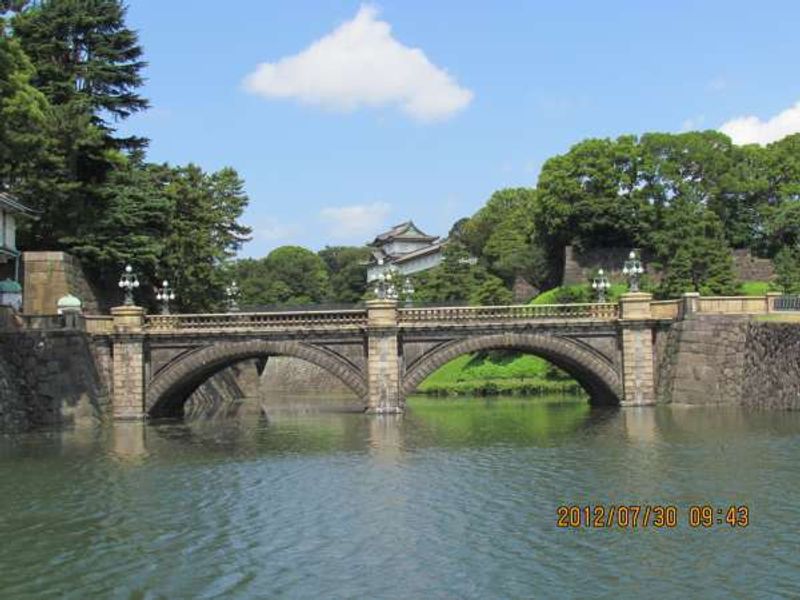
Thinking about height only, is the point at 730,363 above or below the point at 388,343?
below

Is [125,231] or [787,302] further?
[125,231]

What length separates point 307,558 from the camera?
19.2 m

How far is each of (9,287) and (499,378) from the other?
38640 millimetres

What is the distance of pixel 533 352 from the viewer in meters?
49.5

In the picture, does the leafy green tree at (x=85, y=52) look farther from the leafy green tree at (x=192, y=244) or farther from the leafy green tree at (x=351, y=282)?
the leafy green tree at (x=351, y=282)

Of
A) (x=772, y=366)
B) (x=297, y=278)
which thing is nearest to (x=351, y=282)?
(x=297, y=278)

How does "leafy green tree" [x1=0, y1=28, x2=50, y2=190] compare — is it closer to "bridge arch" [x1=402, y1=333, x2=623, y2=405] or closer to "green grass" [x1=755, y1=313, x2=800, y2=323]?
"bridge arch" [x1=402, y1=333, x2=623, y2=405]

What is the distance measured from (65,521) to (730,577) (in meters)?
15.2

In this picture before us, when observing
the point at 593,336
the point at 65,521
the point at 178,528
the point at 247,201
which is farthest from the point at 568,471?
the point at 247,201

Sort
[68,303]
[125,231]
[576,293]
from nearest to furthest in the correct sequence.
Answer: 1. [68,303]
2. [125,231]
3. [576,293]

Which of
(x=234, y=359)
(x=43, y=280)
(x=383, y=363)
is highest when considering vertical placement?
(x=43, y=280)

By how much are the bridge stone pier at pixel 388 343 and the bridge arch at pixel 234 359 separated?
0.05m

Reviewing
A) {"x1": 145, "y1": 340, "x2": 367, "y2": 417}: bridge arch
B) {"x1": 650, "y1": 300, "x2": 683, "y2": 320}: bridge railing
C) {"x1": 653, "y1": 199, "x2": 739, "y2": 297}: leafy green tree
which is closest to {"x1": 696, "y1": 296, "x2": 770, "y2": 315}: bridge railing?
{"x1": 650, "y1": 300, "x2": 683, "y2": 320}: bridge railing

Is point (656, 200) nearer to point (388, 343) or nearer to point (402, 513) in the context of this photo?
point (388, 343)
